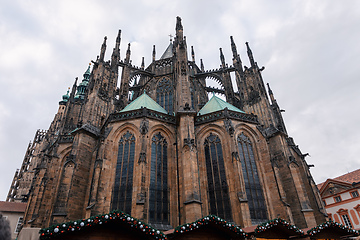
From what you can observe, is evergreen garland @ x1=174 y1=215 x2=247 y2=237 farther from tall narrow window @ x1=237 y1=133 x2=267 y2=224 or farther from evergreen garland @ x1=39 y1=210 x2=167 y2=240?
tall narrow window @ x1=237 y1=133 x2=267 y2=224

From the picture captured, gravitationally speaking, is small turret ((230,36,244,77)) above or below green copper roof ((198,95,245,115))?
above

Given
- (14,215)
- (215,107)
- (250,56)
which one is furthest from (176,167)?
(14,215)

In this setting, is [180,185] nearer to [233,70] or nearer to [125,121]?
[125,121]

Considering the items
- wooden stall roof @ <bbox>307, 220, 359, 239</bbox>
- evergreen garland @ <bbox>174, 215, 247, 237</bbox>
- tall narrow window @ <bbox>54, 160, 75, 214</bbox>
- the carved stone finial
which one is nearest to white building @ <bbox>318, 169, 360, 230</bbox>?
wooden stall roof @ <bbox>307, 220, 359, 239</bbox>

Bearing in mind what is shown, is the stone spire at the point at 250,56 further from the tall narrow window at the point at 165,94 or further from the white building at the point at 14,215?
the white building at the point at 14,215

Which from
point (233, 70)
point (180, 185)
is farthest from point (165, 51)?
point (180, 185)

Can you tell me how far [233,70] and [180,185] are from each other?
15690mm

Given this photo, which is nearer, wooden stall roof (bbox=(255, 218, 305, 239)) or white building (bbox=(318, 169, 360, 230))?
wooden stall roof (bbox=(255, 218, 305, 239))

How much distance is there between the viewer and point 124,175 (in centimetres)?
1662

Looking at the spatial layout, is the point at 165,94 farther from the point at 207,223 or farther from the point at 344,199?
the point at 344,199

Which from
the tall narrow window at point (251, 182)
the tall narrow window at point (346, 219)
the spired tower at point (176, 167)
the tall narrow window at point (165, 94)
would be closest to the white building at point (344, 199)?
the tall narrow window at point (346, 219)

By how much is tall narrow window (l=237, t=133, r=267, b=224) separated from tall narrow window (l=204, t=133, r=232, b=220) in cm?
160

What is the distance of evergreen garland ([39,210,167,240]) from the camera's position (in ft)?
23.4

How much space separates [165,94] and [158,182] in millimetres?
12429
